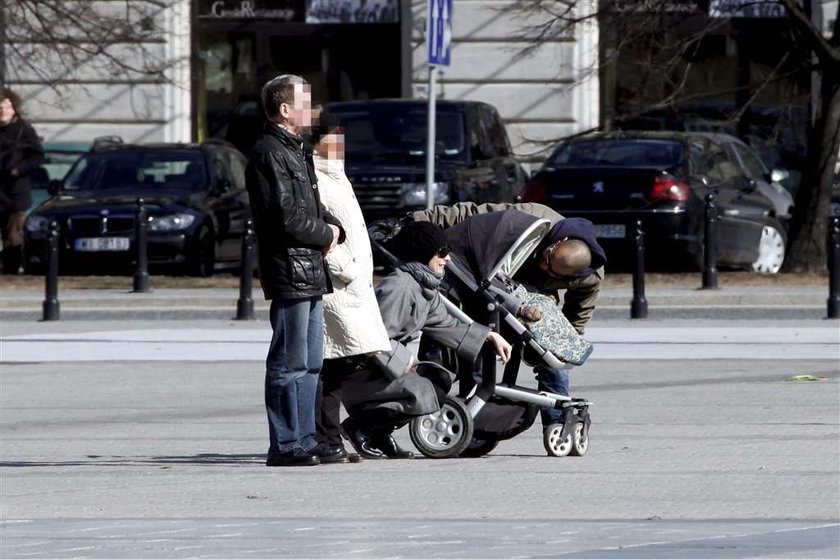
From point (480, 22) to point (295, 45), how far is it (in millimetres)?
3343

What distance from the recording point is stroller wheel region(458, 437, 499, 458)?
9.19m

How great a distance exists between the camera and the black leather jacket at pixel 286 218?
8273 mm

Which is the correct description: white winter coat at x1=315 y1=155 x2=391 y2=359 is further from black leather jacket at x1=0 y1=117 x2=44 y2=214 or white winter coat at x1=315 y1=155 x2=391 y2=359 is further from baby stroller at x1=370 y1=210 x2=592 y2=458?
black leather jacket at x1=0 y1=117 x2=44 y2=214

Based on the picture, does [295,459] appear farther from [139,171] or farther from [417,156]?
[139,171]

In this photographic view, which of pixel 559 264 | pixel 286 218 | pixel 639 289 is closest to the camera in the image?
pixel 286 218

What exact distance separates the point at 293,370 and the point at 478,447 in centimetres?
115

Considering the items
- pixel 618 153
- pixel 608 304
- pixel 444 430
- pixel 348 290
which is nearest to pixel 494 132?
pixel 618 153

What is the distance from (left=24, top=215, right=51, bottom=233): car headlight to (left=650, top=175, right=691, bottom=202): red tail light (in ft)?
21.0

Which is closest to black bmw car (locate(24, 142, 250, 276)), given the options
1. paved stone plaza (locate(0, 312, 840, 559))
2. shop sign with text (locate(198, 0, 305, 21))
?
paved stone plaza (locate(0, 312, 840, 559))

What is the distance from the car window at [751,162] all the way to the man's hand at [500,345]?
13.8 m

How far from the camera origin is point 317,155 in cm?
878

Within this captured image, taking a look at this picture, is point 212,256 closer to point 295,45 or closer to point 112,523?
point 295,45

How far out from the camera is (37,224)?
20.9 metres

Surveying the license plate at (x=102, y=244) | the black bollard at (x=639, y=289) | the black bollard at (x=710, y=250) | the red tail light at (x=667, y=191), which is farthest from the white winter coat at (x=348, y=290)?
the license plate at (x=102, y=244)
